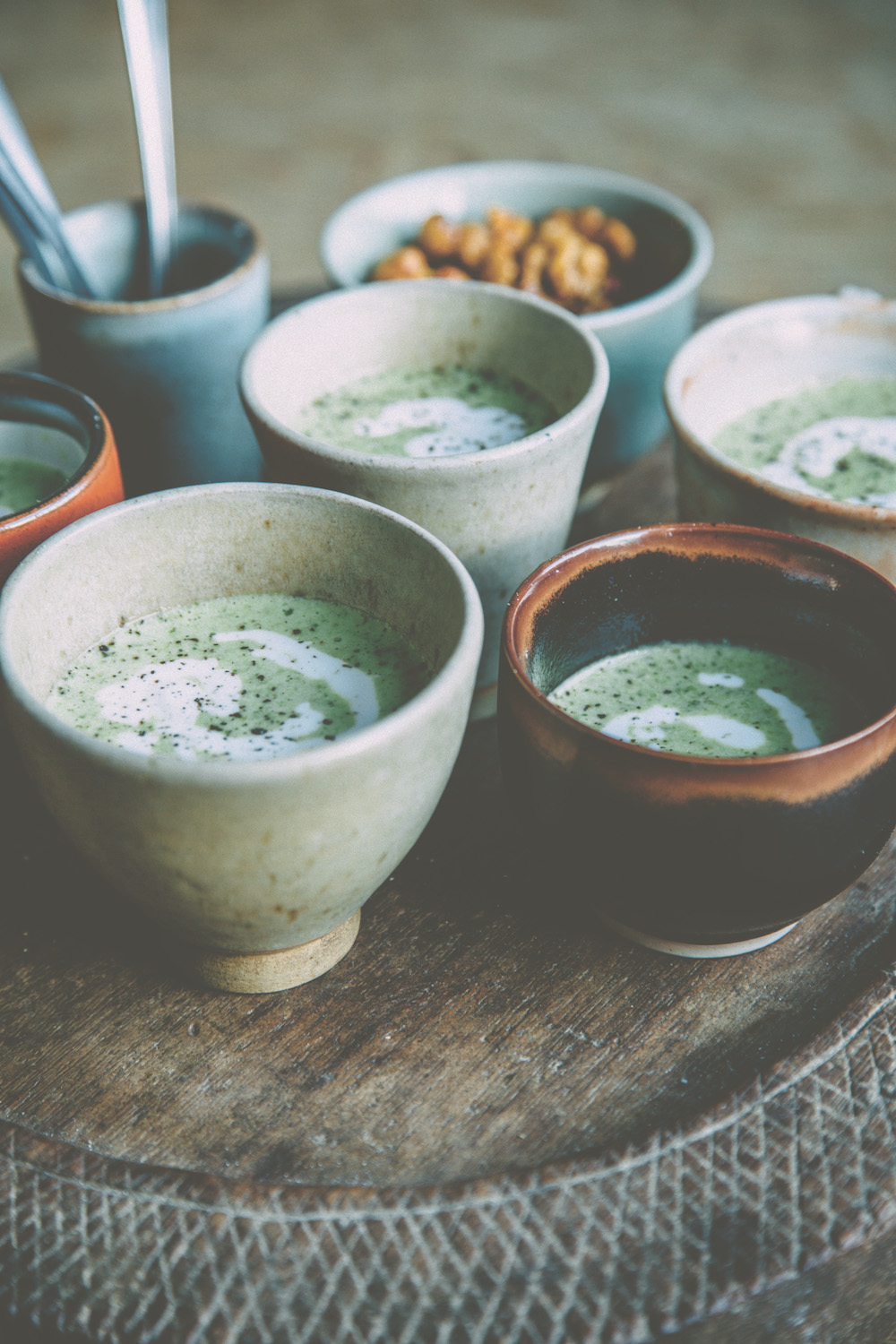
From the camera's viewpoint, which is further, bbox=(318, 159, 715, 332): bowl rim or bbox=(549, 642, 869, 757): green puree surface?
bbox=(318, 159, 715, 332): bowl rim

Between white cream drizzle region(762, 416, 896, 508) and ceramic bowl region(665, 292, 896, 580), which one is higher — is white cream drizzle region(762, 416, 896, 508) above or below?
below

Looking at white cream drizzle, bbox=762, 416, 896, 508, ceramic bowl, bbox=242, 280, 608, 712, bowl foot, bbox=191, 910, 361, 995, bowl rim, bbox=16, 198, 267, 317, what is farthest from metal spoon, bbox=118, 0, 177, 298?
bowl foot, bbox=191, 910, 361, 995

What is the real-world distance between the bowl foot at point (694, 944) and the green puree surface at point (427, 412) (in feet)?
1.31

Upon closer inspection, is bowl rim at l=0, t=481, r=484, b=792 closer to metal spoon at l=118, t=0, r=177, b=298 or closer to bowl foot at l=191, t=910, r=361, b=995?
bowl foot at l=191, t=910, r=361, b=995

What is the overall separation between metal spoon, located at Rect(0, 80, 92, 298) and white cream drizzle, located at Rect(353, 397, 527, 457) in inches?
13.8

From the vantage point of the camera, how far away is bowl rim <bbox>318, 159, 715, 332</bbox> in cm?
100

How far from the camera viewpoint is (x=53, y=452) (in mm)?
875

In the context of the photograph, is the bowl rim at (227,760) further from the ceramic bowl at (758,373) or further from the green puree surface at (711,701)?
the ceramic bowl at (758,373)

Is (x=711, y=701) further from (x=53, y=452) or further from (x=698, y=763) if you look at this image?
(x=53, y=452)

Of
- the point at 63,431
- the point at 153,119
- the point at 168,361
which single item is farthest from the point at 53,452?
the point at 153,119

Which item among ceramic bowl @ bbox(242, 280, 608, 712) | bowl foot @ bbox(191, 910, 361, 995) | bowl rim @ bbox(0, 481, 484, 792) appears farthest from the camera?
ceramic bowl @ bbox(242, 280, 608, 712)

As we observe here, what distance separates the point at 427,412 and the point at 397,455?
0.38 ft

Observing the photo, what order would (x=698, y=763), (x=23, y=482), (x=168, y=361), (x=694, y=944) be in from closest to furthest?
1. (x=698, y=763)
2. (x=694, y=944)
3. (x=23, y=482)
4. (x=168, y=361)

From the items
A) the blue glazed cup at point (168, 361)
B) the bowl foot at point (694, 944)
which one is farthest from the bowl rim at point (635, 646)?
the blue glazed cup at point (168, 361)
